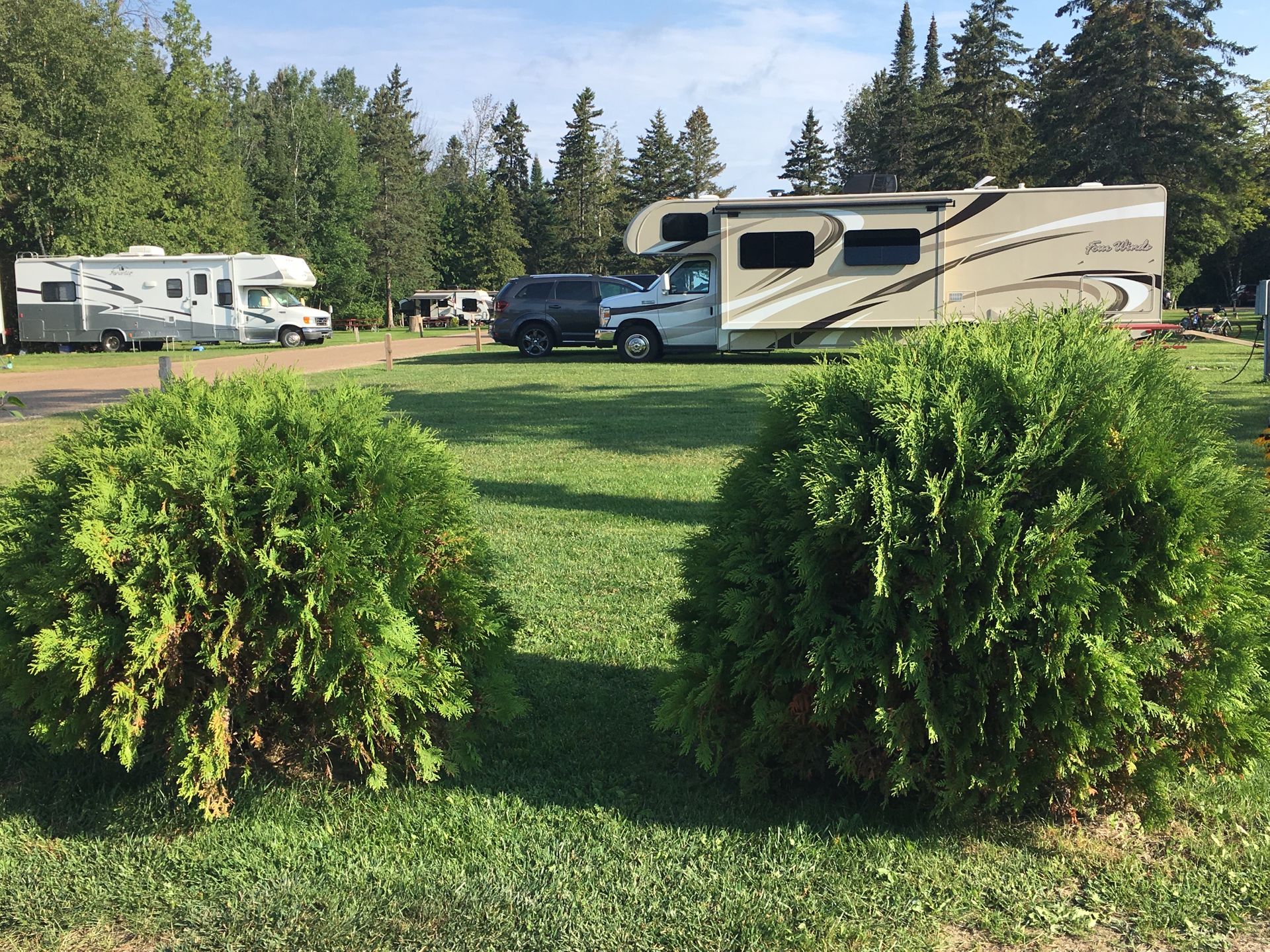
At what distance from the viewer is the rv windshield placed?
32844 mm

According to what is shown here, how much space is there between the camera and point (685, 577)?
3.39 m

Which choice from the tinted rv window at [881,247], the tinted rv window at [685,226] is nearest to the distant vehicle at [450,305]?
the tinted rv window at [685,226]

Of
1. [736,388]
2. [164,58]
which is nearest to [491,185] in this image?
[164,58]

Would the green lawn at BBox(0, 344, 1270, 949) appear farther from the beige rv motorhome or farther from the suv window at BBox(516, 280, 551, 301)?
the suv window at BBox(516, 280, 551, 301)

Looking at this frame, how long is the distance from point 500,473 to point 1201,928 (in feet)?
22.7

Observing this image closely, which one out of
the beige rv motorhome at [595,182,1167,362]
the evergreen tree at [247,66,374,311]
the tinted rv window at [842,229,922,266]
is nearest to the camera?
the beige rv motorhome at [595,182,1167,362]

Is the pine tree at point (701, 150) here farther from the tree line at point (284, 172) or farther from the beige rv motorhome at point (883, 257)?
the beige rv motorhome at point (883, 257)

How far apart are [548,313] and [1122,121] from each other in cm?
3018

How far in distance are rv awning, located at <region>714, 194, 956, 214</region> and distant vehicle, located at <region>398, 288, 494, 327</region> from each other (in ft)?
121

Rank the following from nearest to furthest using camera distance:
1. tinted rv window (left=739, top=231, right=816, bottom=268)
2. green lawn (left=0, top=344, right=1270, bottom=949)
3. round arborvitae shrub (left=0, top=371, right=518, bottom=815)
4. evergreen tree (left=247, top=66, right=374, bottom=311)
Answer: green lawn (left=0, top=344, right=1270, bottom=949), round arborvitae shrub (left=0, top=371, right=518, bottom=815), tinted rv window (left=739, top=231, right=816, bottom=268), evergreen tree (left=247, top=66, right=374, bottom=311)

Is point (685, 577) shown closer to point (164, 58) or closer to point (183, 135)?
point (183, 135)

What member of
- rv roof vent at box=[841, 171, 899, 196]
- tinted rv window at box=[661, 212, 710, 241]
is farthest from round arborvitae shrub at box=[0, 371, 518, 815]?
rv roof vent at box=[841, 171, 899, 196]

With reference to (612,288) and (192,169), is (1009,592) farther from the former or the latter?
(192,169)

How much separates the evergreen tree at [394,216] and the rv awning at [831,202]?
43.6m
